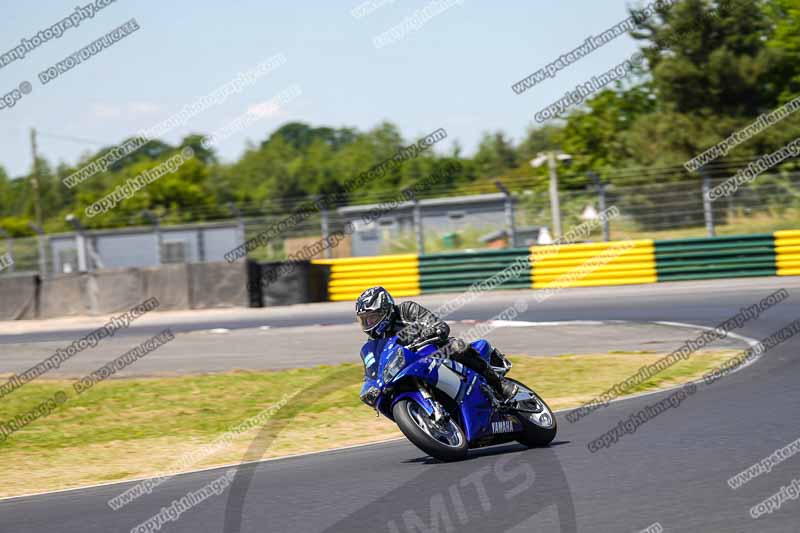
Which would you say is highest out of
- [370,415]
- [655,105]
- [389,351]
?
[655,105]

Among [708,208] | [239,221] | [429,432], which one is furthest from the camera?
[239,221]

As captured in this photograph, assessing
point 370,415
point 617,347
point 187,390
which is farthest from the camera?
point 617,347

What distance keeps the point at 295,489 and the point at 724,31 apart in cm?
4374

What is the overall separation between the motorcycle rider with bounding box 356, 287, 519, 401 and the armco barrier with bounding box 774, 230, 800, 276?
17100 mm

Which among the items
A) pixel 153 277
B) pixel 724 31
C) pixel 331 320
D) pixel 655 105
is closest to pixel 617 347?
pixel 331 320

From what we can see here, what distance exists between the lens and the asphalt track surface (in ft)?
19.1

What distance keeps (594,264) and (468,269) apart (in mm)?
2980

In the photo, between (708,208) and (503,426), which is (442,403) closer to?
(503,426)

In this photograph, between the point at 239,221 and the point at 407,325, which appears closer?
the point at 407,325

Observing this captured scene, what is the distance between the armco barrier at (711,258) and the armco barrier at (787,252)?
300mm

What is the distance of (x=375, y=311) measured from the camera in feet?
25.1

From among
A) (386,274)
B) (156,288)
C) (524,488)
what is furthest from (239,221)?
(524,488)

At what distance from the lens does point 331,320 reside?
21234mm

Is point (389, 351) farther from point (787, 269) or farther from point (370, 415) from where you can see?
point (787, 269)
